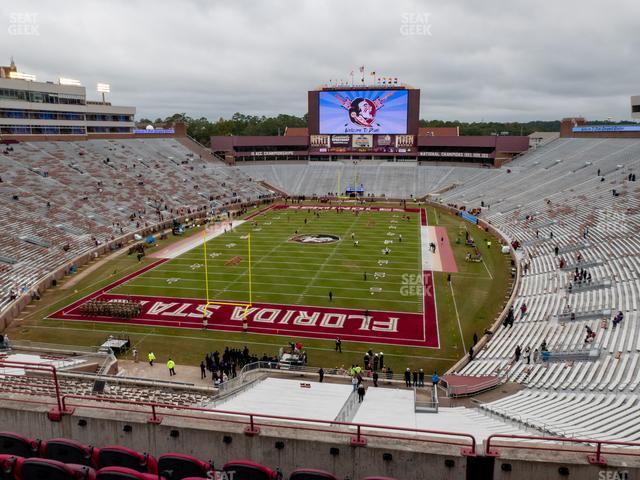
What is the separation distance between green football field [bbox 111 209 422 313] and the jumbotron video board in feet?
99.2

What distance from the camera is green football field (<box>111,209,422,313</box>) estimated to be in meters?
26.8

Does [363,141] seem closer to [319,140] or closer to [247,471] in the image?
[319,140]

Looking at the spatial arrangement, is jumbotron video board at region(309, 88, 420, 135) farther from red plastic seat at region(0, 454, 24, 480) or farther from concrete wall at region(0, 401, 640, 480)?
red plastic seat at region(0, 454, 24, 480)

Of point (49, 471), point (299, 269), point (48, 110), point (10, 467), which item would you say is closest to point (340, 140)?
point (48, 110)

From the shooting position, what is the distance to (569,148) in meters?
65.6

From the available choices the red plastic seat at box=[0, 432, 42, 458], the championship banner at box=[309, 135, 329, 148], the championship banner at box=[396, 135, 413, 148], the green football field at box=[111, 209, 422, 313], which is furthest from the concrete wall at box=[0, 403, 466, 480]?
the championship banner at box=[309, 135, 329, 148]

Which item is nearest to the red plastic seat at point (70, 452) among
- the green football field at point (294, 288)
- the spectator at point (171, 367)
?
the spectator at point (171, 367)

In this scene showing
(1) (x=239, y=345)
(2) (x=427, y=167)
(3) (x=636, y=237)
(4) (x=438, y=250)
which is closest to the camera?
(1) (x=239, y=345)

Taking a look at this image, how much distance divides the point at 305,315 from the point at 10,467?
1843 centimetres

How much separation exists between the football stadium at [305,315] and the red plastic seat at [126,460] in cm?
2

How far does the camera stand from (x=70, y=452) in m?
6.56

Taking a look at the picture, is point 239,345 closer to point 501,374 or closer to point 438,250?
point 501,374

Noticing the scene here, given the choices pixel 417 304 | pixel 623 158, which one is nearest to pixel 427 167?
pixel 623 158

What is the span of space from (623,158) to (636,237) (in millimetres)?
28273
